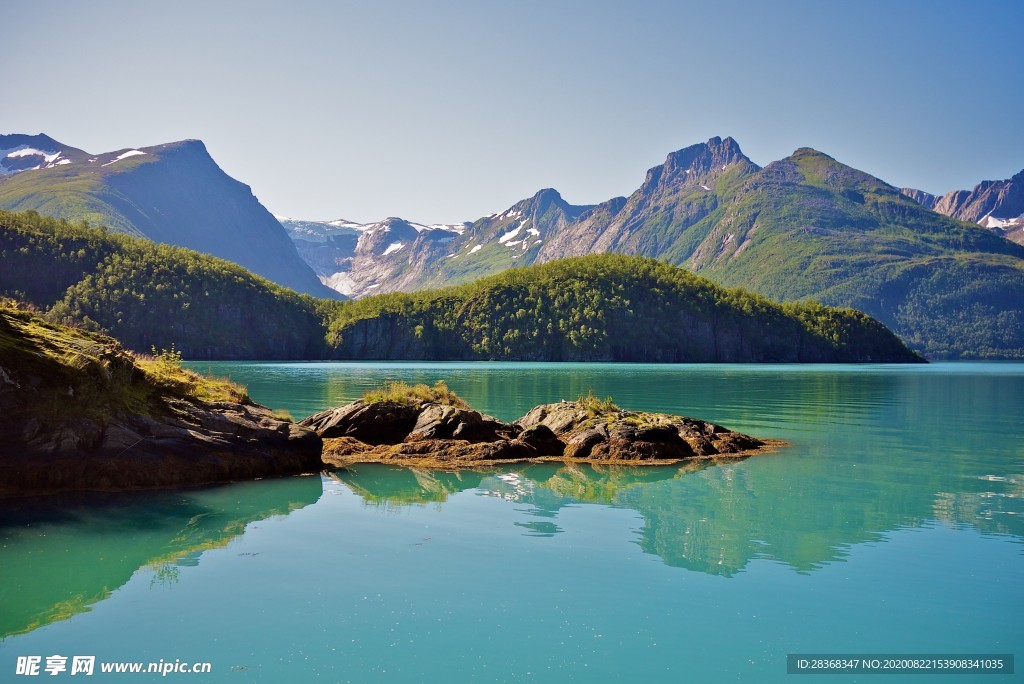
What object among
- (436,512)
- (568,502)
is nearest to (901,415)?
(568,502)

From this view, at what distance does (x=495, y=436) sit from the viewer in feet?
90.4

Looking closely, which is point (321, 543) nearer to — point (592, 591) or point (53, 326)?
point (592, 591)

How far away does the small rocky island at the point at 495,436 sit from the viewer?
25.5 meters

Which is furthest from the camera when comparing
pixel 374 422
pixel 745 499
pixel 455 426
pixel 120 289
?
pixel 120 289

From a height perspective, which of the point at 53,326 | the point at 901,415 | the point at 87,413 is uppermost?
the point at 53,326

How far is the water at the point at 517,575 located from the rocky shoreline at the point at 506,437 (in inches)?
113

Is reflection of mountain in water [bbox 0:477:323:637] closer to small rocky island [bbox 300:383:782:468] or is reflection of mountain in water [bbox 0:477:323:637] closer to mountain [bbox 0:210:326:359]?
small rocky island [bbox 300:383:782:468]

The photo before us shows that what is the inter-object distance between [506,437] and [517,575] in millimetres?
15218

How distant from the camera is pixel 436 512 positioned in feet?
56.5

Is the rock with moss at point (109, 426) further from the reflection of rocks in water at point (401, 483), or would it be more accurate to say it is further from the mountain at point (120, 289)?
the mountain at point (120, 289)

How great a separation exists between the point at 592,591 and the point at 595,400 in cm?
1876

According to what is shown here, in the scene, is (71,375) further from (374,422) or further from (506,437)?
(506,437)

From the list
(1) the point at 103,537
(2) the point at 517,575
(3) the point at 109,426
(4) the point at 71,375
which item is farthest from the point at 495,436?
(1) the point at 103,537

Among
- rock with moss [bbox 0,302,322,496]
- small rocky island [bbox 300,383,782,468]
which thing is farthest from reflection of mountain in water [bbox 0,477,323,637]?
small rocky island [bbox 300,383,782,468]
